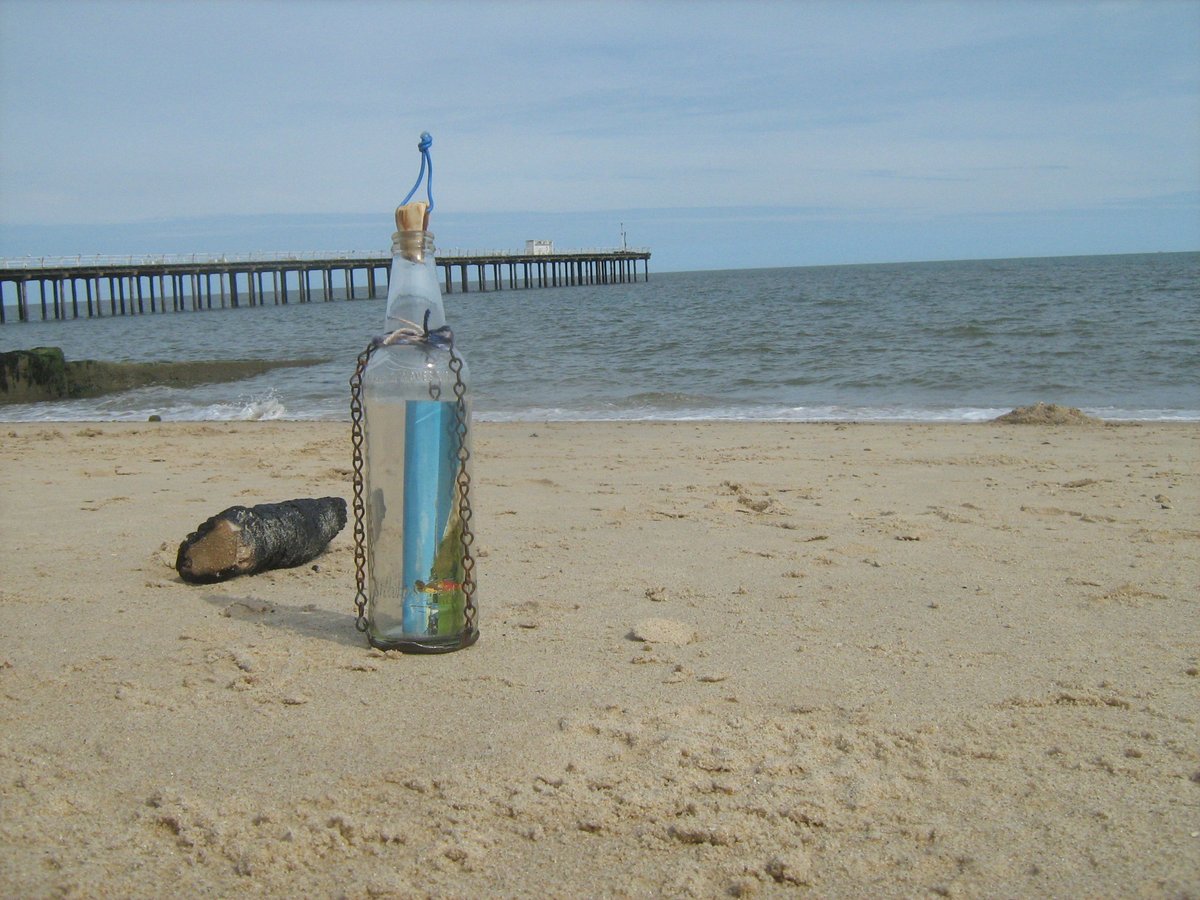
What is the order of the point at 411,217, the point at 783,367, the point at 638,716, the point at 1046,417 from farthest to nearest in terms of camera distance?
1. the point at 783,367
2. the point at 1046,417
3. the point at 411,217
4. the point at 638,716

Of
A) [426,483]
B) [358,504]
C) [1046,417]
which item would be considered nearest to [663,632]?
[426,483]

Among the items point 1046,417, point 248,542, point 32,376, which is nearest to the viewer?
point 248,542

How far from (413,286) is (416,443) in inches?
17.4

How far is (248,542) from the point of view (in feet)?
12.2

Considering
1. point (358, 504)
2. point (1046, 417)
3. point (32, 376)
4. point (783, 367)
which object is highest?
point (358, 504)

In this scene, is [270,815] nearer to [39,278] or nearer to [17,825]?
[17,825]

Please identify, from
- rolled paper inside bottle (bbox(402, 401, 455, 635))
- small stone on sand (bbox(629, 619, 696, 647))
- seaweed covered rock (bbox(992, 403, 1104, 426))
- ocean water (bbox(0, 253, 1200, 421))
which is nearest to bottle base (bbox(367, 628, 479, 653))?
rolled paper inside bottle (bbox(402, 401, 455, 635))

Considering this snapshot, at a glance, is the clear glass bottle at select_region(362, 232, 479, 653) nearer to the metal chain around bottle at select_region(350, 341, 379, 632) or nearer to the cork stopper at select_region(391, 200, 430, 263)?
the cork stopper at select_region(391, 200, 430, 263)

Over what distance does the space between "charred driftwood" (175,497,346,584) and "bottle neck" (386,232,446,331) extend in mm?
1281

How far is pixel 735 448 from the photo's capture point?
777 cm

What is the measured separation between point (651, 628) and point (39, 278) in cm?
4715

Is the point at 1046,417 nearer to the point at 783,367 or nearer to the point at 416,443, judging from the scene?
the point at 783,367

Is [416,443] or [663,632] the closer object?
[416,443]

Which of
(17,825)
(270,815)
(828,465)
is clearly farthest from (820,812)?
(828,465)
